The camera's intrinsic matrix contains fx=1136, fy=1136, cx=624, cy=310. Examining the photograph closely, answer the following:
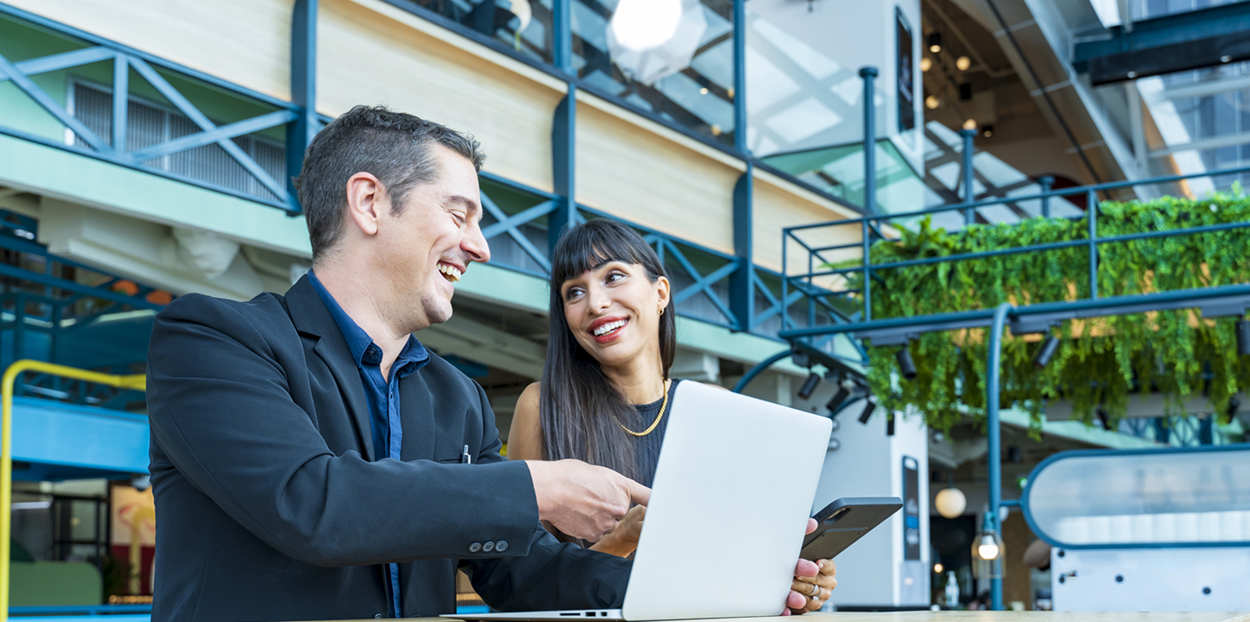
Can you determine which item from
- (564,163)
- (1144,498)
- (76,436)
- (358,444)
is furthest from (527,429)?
(76,436)

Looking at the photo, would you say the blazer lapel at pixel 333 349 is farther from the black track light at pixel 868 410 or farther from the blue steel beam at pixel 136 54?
the black track light at pixel 868 410

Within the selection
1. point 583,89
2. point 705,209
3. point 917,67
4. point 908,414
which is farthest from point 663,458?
point 917,67

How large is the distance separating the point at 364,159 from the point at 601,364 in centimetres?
106

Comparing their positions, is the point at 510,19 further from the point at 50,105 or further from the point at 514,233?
the point at 50,105

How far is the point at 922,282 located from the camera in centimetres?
804

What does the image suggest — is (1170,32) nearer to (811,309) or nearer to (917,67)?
(917,67)

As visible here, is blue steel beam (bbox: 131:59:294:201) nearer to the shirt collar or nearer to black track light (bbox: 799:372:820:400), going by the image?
the shirt collar

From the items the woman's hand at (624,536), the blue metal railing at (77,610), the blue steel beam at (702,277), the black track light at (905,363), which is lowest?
the blue metal railing at (77,610)

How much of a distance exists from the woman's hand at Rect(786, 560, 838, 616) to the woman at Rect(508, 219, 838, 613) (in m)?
0.75

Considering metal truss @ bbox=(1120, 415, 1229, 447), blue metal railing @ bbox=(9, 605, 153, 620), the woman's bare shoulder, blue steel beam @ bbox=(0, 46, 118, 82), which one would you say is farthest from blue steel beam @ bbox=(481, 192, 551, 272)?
metal truss @ bbox=(1120, 415, 1229, 447)

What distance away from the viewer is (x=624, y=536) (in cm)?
146

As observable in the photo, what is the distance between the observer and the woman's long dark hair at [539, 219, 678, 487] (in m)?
2.29

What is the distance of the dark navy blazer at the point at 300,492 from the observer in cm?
112

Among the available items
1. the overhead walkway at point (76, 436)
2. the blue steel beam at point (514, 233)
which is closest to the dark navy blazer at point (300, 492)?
the blue steel beam at point (514, 233)
